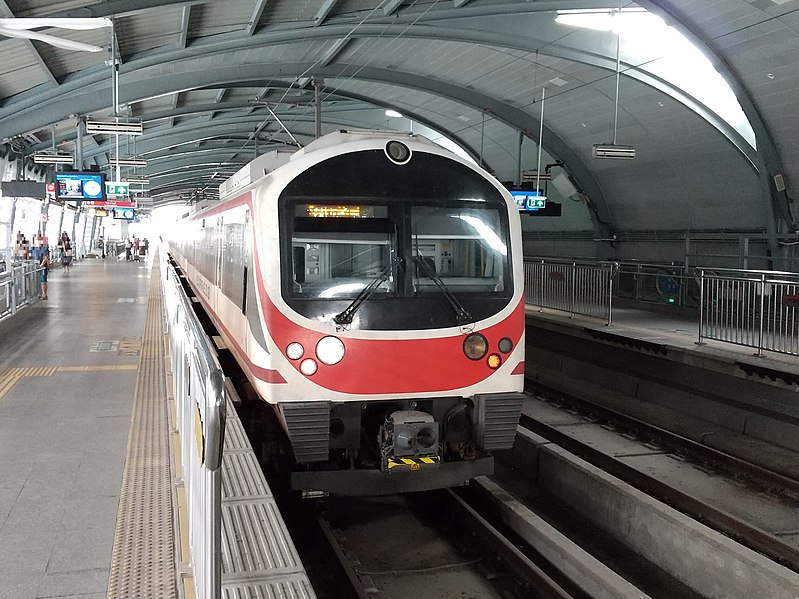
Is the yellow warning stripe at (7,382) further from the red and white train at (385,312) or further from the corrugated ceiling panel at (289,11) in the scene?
the corrugated ceiling panel at (289,11)

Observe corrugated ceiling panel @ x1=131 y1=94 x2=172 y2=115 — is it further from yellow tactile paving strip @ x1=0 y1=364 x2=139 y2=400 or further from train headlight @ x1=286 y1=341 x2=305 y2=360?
train headlight @ x1=286 y1=341 x2=305 y2=360

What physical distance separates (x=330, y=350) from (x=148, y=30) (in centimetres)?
1533

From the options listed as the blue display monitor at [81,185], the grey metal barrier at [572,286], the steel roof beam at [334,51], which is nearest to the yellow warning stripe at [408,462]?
the grey metal barrier at [572,286]

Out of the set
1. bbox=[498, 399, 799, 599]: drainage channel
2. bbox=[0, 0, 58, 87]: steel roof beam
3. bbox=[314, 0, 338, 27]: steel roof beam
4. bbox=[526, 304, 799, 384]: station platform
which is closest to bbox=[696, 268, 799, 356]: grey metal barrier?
bbox=[526, 304, 799, 384]: station platform

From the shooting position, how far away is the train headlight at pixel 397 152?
6.05 meters

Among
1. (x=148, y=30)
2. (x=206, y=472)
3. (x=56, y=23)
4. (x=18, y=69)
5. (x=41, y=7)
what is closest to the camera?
(x=206, y=472)

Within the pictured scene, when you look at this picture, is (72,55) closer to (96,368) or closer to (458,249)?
(96,368)

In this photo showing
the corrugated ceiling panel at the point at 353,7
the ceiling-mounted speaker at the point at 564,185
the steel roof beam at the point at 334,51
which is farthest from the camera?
the ceiling-mounted speaker at the point at 564,185

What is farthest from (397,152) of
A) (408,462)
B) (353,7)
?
(353,7)

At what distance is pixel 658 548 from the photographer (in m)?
6.22

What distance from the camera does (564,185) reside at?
26.0m

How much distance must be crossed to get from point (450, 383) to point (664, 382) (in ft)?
21.7

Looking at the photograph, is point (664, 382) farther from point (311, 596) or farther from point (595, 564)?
point (311, 596)

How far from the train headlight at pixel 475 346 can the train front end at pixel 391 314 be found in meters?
0.01
